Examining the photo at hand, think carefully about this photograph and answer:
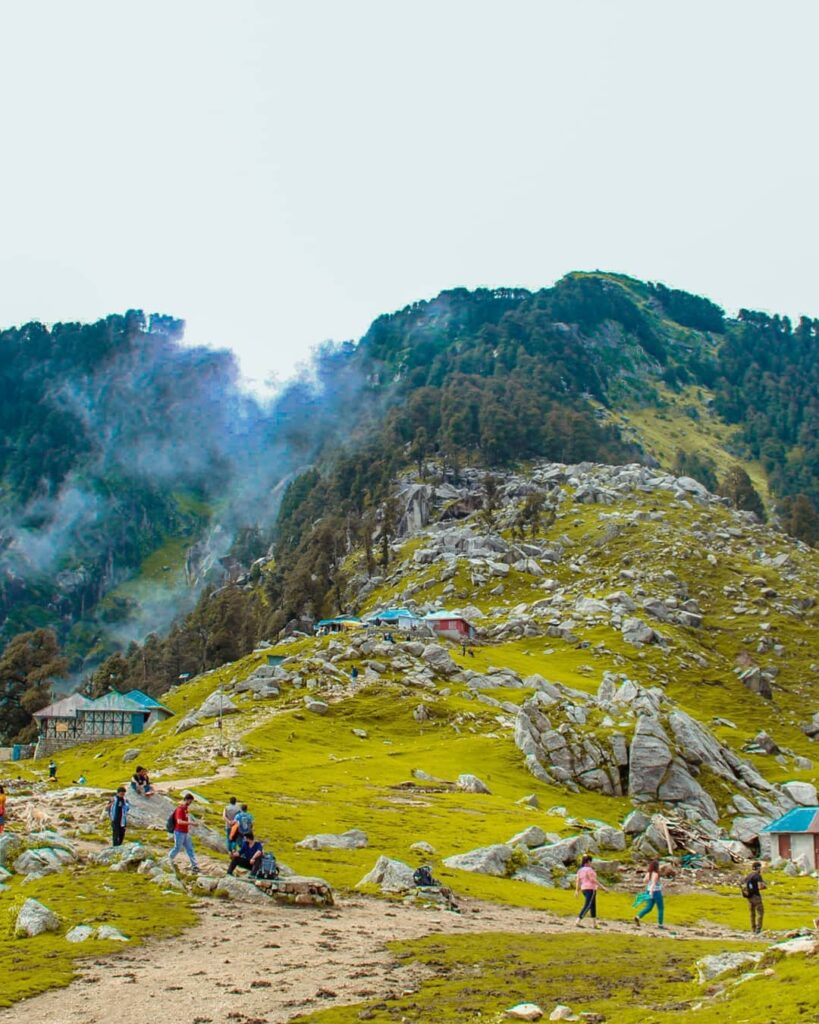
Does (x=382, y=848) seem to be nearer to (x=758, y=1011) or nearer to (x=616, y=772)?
(x=758, y=1011)

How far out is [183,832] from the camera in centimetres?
3453

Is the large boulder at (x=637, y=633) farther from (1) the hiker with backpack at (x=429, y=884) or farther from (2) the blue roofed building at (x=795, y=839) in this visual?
(1) the hiker with backpack at (x=429, y=884)

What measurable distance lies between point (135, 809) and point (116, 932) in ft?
53.3

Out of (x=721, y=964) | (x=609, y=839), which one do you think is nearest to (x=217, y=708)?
(x=609, y=839)

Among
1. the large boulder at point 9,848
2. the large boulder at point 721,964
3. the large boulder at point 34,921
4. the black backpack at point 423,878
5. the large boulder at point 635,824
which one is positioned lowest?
the large boulder at point 635,824

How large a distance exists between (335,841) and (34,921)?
19.1m

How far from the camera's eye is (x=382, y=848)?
44.2 metres

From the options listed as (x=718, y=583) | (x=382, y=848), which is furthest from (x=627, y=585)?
(x=382, y=848)

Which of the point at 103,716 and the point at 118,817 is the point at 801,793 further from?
the point at 103,716

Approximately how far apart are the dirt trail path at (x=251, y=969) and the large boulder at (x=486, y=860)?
9.82 meters

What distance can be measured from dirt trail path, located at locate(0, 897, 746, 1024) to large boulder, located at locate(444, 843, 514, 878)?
982cm

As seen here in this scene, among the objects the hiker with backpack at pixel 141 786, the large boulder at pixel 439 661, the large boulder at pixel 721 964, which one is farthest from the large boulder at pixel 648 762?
the large boulder at pixel 721 964

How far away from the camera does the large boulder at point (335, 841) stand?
140 ft

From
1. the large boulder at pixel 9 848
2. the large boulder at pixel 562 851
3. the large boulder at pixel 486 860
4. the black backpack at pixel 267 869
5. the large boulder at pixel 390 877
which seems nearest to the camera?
the large boulder at pixel 9 848
